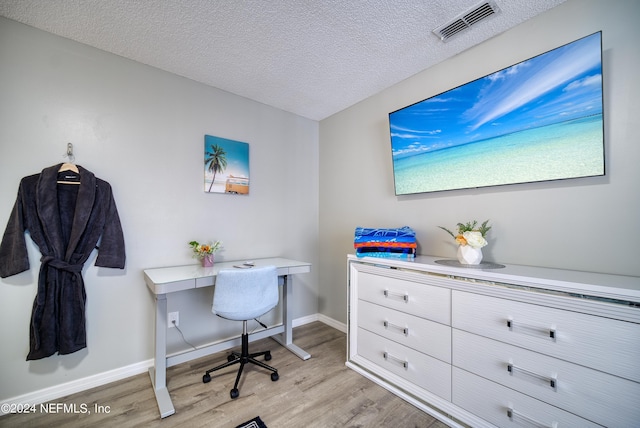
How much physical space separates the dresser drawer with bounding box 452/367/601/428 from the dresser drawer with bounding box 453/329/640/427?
0.03 metres

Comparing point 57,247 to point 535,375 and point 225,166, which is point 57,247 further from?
point 535,375

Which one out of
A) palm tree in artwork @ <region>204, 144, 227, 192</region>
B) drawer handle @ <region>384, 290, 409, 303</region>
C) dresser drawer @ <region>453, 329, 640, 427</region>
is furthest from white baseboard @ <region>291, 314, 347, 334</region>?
palm tree in artwork @ <region>204, 144, 227, 192</region>

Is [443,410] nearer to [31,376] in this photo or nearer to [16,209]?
[31,376]

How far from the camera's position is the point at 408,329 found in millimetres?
1850

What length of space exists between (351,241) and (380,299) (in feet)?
3.45

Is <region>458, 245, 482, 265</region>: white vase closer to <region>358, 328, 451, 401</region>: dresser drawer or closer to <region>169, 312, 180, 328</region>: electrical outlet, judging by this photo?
<region>358, 328, 451, 401</region>: dresser drawer

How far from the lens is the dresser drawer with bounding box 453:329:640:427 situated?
1093 millimetres

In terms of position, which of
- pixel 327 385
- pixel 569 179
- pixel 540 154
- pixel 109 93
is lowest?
pixel 327 385

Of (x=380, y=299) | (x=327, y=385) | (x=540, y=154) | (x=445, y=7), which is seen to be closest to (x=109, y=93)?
(x=445, y=7)

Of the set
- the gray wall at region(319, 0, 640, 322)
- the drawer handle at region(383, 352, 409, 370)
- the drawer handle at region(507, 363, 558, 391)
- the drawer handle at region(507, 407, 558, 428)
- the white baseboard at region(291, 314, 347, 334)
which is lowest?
the white baseboard at region(291, 314, 347, 334)

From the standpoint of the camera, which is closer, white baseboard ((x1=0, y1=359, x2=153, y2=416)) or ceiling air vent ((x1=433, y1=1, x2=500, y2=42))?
ceiling air vent ((x1=433, y1=1, x2=500, y2=42))

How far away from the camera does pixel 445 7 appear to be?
5.44 feet

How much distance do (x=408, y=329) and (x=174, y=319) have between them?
2.05m

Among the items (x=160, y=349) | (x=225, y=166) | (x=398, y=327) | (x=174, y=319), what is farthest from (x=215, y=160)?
(x=398, y=327)
